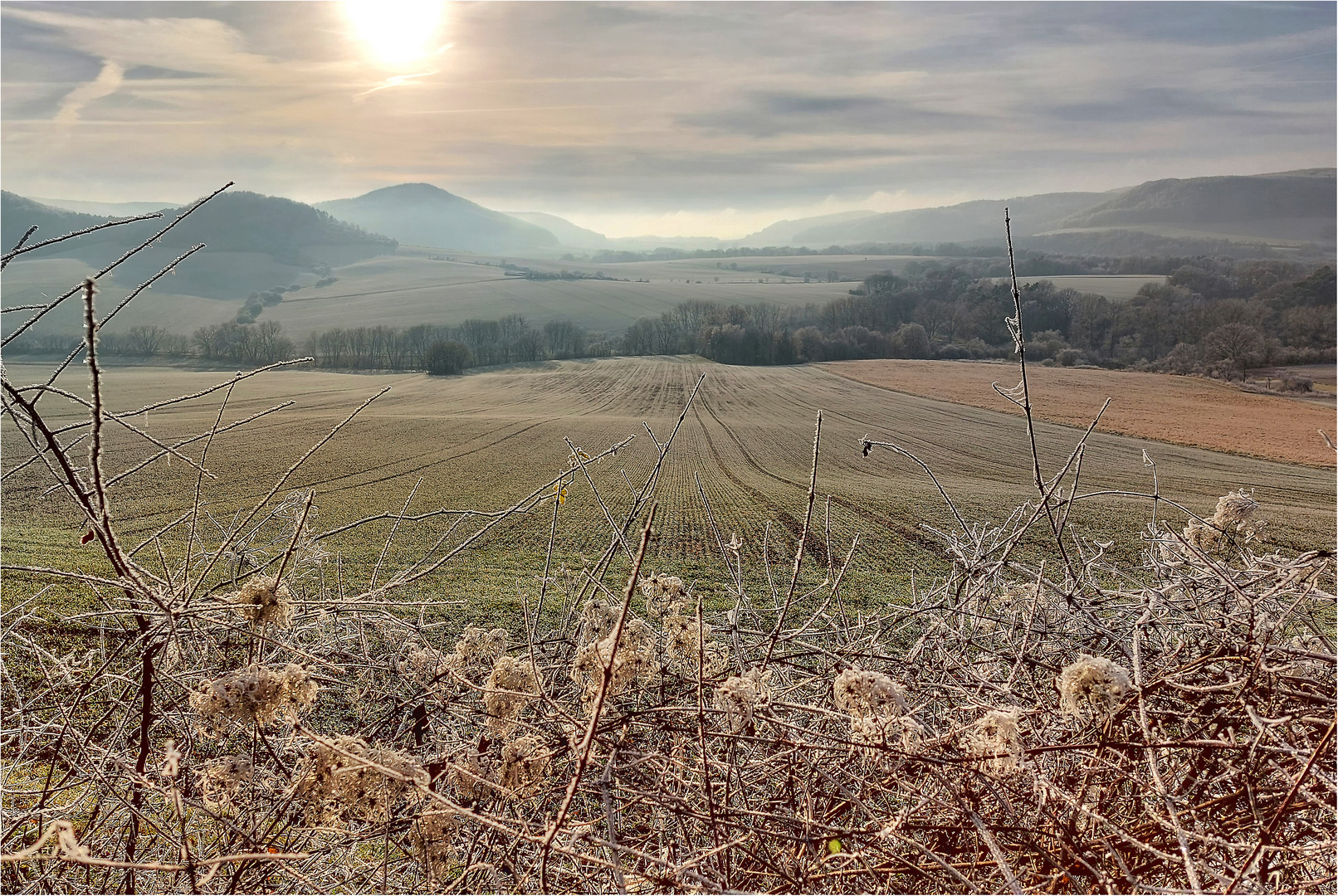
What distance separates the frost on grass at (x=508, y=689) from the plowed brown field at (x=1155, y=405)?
3342 cm

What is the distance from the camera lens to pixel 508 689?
1270 millimetres

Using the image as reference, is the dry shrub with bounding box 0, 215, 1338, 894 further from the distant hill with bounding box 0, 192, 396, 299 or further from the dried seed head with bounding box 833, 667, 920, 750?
the distant hill with bounding box 0, 192, 396, 299

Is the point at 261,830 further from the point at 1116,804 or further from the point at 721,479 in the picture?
the point at 721,479

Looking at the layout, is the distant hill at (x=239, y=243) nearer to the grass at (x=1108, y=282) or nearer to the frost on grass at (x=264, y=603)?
the frost on grass at (x=264, y=603)

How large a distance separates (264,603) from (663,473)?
27.4 metres

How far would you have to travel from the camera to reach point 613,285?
113812 millimetres

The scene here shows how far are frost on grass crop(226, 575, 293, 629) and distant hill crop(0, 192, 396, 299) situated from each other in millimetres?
81732

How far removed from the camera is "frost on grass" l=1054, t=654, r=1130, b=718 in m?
1.02

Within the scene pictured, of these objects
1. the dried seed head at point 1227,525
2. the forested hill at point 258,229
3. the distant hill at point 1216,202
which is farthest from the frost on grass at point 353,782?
the distant hill at point 1216,202

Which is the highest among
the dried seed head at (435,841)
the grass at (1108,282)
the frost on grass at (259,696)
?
the grass at (1108,282)

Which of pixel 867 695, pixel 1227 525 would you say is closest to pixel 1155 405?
pixel 1227 525

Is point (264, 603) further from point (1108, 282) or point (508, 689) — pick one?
point (1108, 282)

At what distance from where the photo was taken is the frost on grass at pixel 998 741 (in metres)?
1.01

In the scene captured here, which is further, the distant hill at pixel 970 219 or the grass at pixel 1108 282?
the distant hill at pixel 970 219
